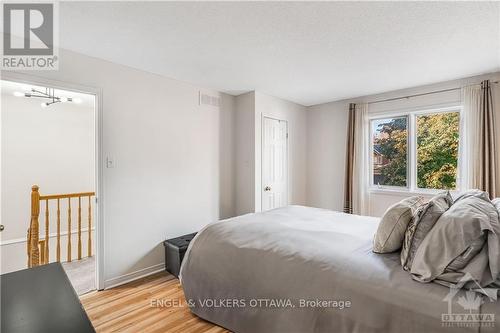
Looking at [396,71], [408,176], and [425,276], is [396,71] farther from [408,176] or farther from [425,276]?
[425,276]

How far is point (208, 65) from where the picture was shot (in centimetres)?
284

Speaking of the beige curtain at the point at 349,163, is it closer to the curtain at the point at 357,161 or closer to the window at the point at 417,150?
the curtain at the point at 357,161

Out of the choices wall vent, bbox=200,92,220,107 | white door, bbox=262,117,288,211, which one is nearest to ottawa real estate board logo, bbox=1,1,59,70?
wall vent, bbox=200,92,220,107

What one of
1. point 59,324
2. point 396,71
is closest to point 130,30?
point 59,324

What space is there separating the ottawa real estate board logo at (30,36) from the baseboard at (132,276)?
7.50ft

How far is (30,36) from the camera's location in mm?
2195

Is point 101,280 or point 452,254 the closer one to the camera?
point 452,254

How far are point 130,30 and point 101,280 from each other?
8.28ft

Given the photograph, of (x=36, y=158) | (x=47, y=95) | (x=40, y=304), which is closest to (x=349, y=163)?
(x=40, y=304)

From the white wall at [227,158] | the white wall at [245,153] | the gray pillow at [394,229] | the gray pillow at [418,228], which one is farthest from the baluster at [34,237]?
the gray pillow at [418,228]

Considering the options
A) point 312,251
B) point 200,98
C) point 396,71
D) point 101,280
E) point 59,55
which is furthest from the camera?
point 200,98

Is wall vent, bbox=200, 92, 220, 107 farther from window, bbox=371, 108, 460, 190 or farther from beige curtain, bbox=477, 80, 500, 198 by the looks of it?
beige curtain, bbox=477, 80, 500, 198

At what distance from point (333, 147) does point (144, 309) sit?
3.79m

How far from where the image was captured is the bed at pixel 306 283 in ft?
3.91
